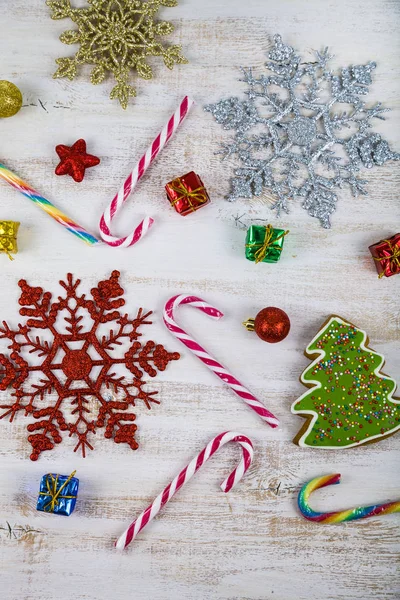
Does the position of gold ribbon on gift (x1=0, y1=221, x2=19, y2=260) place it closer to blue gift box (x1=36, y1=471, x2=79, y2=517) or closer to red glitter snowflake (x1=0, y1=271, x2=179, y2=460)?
red glitter snowflake (x1=0, y1=271, x2=179, y2=460)

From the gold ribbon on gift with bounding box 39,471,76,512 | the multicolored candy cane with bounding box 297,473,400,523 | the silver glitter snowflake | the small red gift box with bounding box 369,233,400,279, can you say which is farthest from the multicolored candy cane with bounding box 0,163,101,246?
the multicolored candy cane with bounding box 297,473,400,523

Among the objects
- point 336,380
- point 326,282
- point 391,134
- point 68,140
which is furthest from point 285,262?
point 68,140

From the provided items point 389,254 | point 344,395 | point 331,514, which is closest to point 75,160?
point 389,254

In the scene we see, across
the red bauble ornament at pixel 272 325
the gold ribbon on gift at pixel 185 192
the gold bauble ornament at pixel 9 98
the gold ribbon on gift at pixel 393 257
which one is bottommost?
the red bauble ornament at pixel 272 325

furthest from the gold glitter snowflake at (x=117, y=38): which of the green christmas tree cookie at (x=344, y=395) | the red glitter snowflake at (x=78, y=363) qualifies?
the green christmas tree cookie at (x=344, y=395)

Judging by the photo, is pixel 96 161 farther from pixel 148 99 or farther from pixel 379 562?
pixel 379 562

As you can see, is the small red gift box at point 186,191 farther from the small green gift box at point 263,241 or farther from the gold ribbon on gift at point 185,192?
the small green gift box at point 263,241

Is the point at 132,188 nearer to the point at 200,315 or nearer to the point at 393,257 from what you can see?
the point at 200,315
